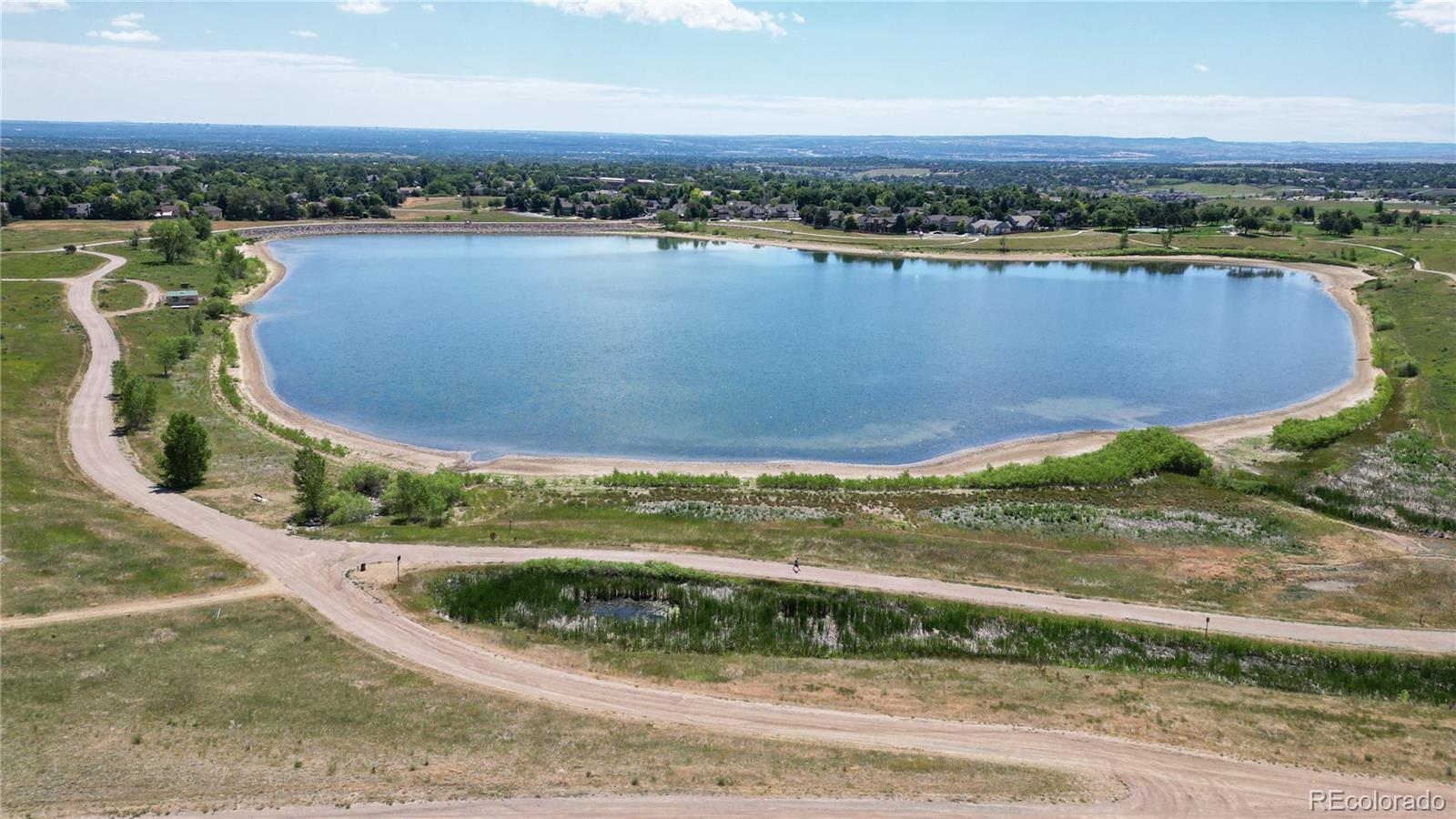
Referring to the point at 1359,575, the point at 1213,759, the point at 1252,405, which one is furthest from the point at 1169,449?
the point at 1213,759

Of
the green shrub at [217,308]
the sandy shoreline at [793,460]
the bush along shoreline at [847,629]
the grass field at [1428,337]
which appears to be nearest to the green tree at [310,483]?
the sandy shoreline at [793,460]

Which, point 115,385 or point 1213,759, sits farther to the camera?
point 115,385

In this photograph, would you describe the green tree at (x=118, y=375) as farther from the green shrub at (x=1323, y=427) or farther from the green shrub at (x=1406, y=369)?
the green shrub at (x=1406, y=369)

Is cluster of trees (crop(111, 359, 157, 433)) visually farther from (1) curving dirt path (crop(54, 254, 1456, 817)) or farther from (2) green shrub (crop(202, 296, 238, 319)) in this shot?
(2) green shrub (crop(202, 296, 238, 319))

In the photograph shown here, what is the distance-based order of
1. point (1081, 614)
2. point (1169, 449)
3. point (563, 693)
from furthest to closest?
point (1169, 449), point (1081, 614), point (563, 693)

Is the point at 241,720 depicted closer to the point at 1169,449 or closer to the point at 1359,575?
the point at 1359,575

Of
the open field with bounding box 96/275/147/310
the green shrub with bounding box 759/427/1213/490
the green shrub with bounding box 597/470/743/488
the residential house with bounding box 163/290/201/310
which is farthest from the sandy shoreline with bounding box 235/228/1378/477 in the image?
the open field with bounding box 96/275/147/310

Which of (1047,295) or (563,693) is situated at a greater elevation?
(1047,295)
